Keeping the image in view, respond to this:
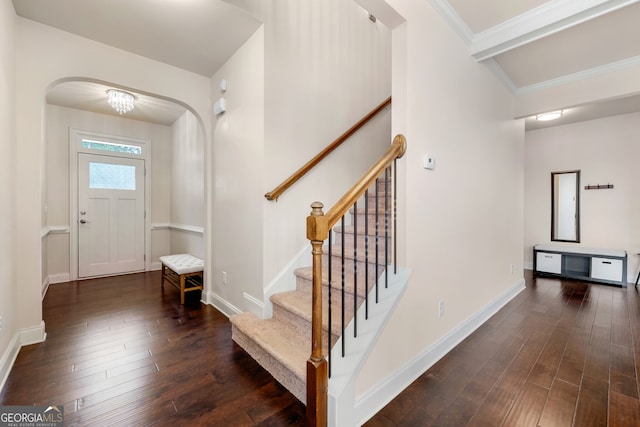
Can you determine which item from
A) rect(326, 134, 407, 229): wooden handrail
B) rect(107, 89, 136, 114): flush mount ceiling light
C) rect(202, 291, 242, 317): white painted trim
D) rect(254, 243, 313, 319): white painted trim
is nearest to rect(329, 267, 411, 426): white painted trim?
rect(326, 134, 407, 229): wooden handrail

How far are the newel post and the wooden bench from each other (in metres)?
2.40

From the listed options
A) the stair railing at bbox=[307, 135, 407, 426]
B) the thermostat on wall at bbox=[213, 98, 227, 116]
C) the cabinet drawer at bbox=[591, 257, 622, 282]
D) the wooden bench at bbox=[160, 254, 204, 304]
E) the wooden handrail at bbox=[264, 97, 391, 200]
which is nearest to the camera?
the stair railing at bbox=[307, 135, 407, 426]

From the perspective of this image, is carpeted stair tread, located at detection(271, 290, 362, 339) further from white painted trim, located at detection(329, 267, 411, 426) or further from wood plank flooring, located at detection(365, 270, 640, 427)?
wood plank flooring, located at detection(365, 270, 640, 427)

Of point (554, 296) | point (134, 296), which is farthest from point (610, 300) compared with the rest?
point (134, 296)

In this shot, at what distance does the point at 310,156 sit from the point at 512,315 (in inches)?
107

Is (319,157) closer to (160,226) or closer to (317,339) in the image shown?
(317,339)

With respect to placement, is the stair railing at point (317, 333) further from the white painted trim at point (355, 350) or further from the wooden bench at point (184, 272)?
the wooden bench at point (184, 272)

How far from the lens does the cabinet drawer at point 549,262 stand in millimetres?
4492

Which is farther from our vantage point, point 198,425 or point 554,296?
point 554,296

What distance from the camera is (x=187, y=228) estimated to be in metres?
4.49

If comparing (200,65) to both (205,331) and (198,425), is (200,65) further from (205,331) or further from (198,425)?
(198,425)

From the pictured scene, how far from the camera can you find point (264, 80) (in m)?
2.32

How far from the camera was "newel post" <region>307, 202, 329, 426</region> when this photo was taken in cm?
128

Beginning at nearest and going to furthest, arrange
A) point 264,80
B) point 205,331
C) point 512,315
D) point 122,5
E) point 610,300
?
1. point 122,5
2. point 264,80
3. point 205,331
4. point 512,315
5. point 610,300
